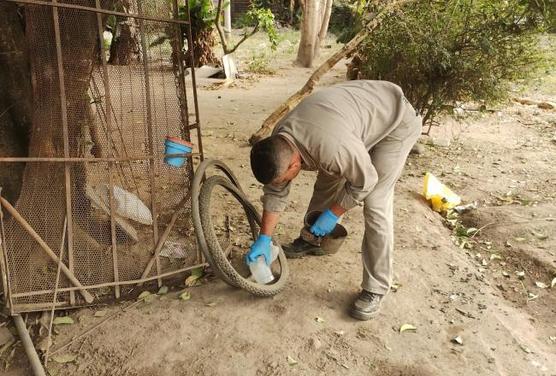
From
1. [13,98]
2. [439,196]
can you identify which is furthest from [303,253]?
[13,98]

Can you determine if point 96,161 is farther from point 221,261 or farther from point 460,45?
point 460,45

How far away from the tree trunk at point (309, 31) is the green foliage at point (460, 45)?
22.6ft

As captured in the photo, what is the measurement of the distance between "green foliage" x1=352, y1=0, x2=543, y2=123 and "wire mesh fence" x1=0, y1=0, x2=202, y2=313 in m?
2.99

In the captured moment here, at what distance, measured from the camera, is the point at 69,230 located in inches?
103

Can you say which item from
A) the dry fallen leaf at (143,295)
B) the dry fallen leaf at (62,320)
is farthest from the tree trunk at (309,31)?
the dry fallen leaf at (62,320)

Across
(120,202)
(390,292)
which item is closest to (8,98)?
(120,202)

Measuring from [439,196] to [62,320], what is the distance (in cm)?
338

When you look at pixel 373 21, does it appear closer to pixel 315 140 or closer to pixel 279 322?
pixel 315 140

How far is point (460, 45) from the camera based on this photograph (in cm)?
504

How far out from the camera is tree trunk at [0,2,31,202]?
8.82ft

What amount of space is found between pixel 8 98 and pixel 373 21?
12.5 feet

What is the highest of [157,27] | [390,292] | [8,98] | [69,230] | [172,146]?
[157,27]

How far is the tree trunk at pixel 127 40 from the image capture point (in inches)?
108

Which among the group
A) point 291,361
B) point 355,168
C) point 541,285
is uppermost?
point 355,168
